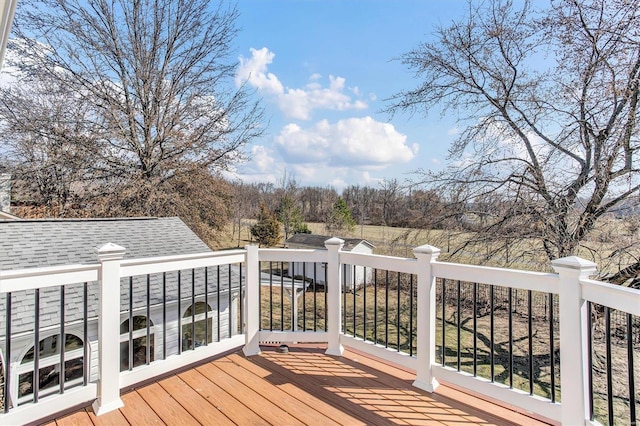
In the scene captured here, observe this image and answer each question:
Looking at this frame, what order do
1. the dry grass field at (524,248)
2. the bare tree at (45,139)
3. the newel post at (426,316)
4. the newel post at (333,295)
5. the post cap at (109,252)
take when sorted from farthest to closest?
the bare tree at (45,139) < the dry grass field at (524,248) < the newel post at (333,295) < the newel post at (426,316) < the post cap at (109,252)

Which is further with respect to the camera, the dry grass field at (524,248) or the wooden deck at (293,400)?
the dry grass field at (524,248)

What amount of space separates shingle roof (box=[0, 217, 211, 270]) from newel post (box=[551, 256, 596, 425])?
5980 millimetres

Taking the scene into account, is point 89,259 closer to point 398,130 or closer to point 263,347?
point 263,347

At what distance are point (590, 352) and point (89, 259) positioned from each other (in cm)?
712

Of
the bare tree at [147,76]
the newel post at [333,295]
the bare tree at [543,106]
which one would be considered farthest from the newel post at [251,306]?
the bare tree at [147,76]

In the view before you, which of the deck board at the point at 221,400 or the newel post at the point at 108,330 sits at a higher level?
the newel post at the point at 108,330

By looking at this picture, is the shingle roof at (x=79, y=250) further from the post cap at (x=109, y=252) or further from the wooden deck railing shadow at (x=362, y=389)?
the post cap at (x=109, y=252)

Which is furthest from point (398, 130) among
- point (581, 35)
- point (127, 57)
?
point (127, 57)

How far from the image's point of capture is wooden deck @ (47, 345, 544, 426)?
2213 mm

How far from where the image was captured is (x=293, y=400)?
2.45 m

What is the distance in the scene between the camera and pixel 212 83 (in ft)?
42.3

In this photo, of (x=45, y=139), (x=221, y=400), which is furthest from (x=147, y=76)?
(x=221, y=400)

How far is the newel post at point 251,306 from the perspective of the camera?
10.6 feet

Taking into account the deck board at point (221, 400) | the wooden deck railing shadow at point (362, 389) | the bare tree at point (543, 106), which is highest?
the bare tree at point (543, 106)
